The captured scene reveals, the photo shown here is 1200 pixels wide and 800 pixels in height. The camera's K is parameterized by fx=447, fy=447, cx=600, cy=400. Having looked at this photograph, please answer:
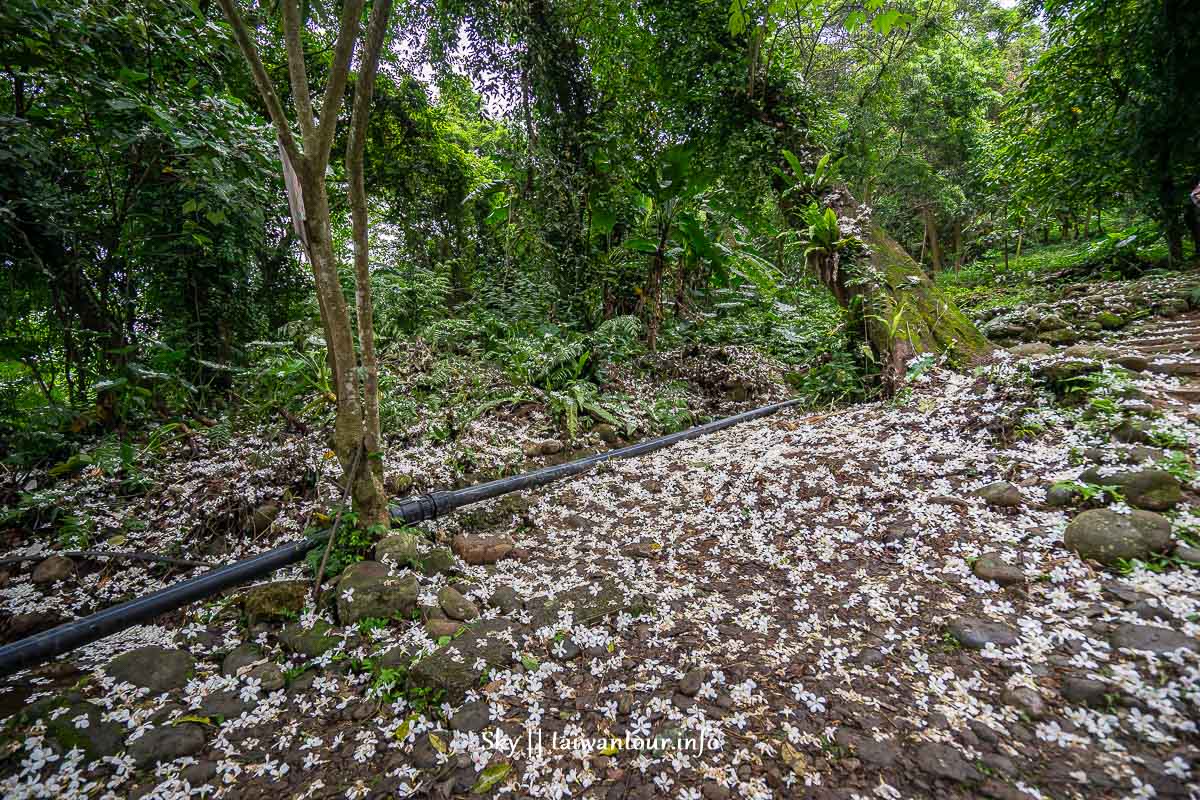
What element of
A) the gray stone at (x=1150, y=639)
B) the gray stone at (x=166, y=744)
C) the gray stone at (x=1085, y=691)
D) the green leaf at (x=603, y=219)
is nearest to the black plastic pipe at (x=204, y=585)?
the gray stone at (x=166, y=744)

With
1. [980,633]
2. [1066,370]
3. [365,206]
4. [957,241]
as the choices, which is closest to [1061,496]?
[980,633]

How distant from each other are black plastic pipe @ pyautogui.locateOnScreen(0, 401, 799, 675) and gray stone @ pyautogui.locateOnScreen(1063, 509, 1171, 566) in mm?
2945

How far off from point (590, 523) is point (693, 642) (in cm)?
125

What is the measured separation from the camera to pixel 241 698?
62.5 inches

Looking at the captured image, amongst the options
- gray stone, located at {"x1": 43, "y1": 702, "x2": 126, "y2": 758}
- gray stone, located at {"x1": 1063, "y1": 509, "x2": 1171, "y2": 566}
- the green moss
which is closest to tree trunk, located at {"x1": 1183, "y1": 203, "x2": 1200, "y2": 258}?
the green moss

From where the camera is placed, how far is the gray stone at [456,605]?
6.59ft

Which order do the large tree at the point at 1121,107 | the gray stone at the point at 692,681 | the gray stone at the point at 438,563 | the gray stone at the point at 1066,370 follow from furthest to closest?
the large tree at the point at 1121,107, the gray stone at the point at 1066,370, the gray stone at the point at 438,563, the gray stone at the point at 692,681

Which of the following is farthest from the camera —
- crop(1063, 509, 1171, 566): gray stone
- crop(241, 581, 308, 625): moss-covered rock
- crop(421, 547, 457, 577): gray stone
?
crop(421, 547, 457, 577): gray stone

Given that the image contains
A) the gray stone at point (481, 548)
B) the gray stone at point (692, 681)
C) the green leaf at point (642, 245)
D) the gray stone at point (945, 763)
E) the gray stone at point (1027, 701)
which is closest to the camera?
the gray stone at point (945, 763)

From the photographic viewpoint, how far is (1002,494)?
7.34 ft

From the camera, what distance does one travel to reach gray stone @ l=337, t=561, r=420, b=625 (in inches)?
75.5

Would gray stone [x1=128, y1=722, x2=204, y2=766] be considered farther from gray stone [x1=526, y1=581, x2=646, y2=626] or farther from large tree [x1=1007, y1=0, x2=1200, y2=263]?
large tree [x1=1007, y1=0, x2=1200, y2=263]

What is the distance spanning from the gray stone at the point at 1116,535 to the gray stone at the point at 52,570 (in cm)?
468

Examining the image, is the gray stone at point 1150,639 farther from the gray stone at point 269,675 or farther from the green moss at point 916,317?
the green moss at point 916,317
